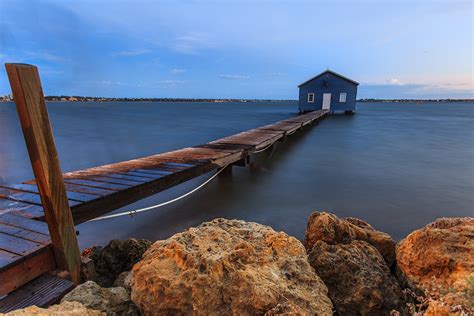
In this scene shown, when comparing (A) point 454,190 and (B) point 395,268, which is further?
(A) point 454,190

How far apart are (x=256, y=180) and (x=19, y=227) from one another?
6.23 metres

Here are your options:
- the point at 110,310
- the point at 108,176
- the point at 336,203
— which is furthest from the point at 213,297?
the point at 336,203

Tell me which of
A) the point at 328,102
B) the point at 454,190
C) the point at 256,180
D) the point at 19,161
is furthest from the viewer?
the point at 328,102

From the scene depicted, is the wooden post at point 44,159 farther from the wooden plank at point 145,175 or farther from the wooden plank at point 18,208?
the wooden plank at point 145,175

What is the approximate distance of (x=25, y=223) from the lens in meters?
2.79

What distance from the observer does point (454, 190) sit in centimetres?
744

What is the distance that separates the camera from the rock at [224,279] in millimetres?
1737

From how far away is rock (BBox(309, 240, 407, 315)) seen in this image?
2.22m

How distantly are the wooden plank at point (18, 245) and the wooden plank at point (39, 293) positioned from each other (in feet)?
0.86

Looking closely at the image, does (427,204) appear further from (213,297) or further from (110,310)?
(110,310)

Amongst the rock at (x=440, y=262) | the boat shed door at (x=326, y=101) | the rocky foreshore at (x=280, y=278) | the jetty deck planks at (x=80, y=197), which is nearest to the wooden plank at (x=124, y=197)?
the jetty deck planks at (x=80, y=197)

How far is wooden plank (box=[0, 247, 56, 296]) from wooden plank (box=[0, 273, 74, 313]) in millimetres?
50

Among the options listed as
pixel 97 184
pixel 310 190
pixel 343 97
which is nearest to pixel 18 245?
pixel 97 184

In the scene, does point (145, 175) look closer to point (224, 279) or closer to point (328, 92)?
point (224, 279)
